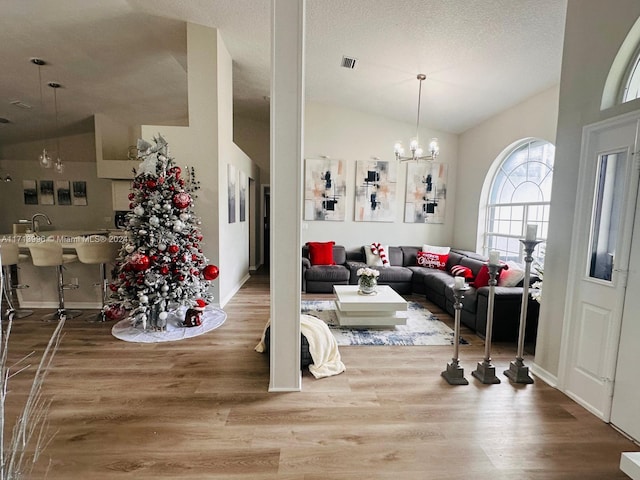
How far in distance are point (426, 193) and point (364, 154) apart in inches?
59.0

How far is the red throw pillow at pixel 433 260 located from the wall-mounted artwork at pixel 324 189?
1.73m

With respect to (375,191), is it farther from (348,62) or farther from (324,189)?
(348,62)

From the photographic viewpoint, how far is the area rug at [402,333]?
133 inches

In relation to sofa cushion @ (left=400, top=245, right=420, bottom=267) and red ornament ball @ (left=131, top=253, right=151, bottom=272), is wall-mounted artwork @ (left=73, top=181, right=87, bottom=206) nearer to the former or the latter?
red ornament ball @ (left=131, top=253, right=151, bottom=272)

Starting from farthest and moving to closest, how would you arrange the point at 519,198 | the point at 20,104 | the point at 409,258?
1. the point at 409,258
2. the point at 20,104
3. the point at 519,198

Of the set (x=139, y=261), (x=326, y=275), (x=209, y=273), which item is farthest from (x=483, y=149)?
(x=139, y=261)

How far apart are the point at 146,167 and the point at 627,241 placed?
4.22 metres

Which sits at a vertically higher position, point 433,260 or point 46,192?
point 46,192

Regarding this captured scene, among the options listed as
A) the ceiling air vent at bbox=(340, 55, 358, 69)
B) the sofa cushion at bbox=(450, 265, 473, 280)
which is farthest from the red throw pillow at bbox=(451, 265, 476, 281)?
the ceiling air vent at bbox=(340, 55, 358, 69)

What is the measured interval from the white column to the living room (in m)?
0.05

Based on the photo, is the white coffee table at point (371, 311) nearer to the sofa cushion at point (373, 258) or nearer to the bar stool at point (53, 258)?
the sofa cushion at point (373, 258)

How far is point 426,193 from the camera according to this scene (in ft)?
20.6

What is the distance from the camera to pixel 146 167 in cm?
329

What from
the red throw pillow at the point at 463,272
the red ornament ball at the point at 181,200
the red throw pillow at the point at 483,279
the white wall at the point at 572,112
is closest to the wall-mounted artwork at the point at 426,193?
the red throw pillow at the point at 463,272
